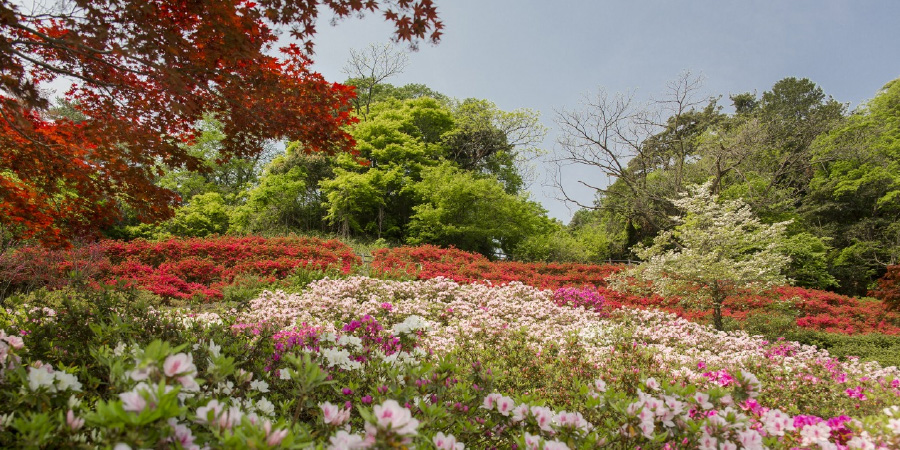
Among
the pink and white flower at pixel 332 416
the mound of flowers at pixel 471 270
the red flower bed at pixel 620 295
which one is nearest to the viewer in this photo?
the pink and white flower at pixel 332 416

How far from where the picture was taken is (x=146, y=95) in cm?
336

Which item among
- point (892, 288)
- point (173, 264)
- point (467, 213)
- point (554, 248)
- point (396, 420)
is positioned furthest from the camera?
point (554, 248)

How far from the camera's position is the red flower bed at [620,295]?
8398 mm

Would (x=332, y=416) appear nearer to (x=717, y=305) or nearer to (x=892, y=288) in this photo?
A: (x=717, y=305)

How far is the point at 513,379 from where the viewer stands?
12.5ft

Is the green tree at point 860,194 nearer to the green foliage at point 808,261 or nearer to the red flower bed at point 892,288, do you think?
the green foliage at point 808,261

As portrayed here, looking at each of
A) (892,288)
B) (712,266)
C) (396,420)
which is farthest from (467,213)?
(396,420)

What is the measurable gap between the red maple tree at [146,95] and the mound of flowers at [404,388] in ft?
3.73

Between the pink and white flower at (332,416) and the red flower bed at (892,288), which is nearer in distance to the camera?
the pink and white flower at (332,416)

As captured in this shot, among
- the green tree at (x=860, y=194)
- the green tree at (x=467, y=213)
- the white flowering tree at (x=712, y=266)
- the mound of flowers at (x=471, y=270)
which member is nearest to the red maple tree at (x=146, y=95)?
the mound of flowers at (x=471, y=270)

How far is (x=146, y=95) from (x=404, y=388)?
3285 mm

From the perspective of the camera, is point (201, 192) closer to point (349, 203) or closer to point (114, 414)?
point (349, 203)

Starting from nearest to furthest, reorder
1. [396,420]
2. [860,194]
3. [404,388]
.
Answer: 1. [396,420]
2. [404,388]
3. [860,194]

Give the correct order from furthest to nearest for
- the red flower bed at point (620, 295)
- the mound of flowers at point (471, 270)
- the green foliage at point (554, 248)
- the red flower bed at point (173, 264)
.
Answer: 1. the green foliage at point (554, 248)
2. the mound of flowers at point (471, 270)
3. the red flower bed at point (620, 295)
4. the red flower bed at point (173, 264)
